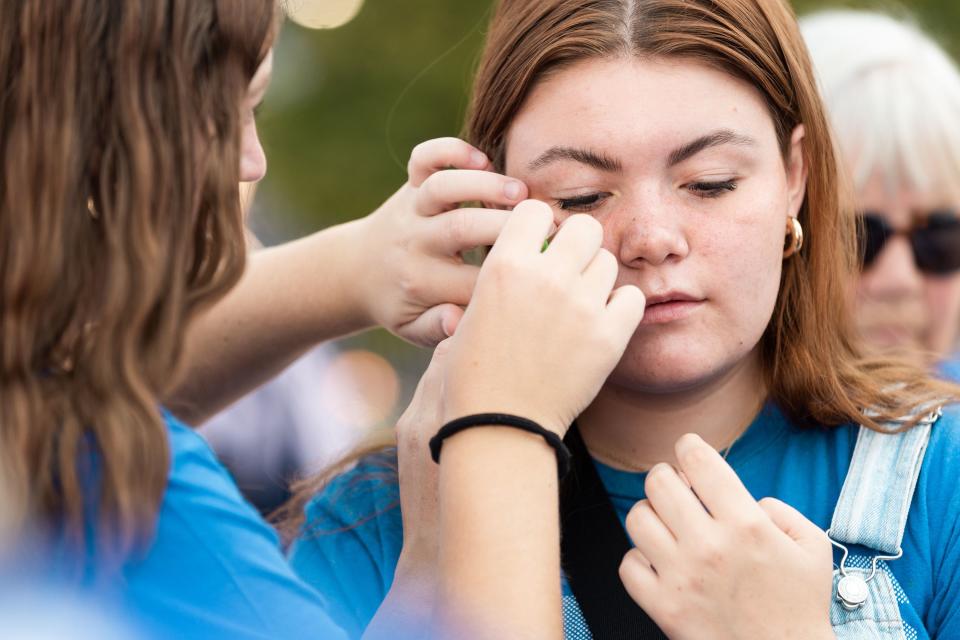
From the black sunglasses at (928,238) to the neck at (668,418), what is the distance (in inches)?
63.8

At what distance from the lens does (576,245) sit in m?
1.90

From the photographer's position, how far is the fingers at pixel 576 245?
74.1 inches

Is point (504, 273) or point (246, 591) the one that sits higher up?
point (504, 273)

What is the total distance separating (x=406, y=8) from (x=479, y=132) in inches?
246

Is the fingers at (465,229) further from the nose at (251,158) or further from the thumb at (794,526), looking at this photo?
the thumb at (794,526)

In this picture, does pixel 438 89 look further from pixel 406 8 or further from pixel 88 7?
pixel 88 7

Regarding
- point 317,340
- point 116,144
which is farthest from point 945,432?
point 116,144

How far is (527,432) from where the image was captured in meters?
1.77

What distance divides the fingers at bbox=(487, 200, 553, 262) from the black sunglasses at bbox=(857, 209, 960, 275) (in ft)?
7.06

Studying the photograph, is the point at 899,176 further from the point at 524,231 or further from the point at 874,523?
the point at 524,231

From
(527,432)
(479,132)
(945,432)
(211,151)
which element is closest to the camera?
(211,151)

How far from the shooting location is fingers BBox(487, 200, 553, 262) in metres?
1.90

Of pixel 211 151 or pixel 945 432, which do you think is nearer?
pixel 211 151

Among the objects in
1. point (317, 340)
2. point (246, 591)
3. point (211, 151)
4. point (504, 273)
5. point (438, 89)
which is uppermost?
point (211, 151)
